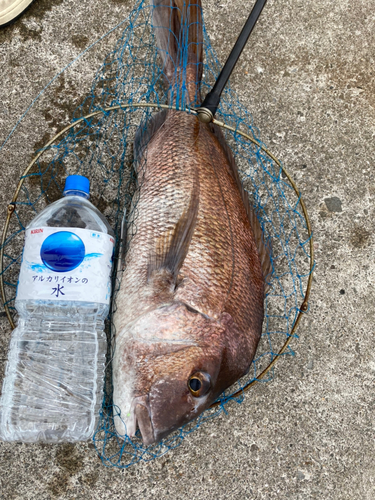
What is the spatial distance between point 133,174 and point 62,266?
0.76 metres

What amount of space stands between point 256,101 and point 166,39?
0.61 meters

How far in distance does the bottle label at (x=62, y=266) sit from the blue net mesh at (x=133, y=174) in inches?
17.8

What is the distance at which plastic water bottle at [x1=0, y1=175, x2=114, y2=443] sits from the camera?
1548 millimetres

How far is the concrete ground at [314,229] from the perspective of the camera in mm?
1866

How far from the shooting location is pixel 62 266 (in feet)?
4.95

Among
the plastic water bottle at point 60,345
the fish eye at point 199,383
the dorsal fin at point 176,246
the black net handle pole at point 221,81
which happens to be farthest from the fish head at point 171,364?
the black net handle pole at point 221,81

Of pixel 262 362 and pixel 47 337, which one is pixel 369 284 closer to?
pixel 262 362

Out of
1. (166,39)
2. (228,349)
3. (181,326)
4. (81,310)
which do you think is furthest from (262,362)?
(166,39)

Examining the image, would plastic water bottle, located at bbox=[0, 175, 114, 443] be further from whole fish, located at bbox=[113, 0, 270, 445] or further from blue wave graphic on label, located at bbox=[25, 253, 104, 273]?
whole fish, located at bbox=[113, 0, 270, 445]

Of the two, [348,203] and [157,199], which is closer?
[157,199]

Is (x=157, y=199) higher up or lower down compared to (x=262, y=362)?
higher up

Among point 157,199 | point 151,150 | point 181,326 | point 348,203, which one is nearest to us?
point 181,326

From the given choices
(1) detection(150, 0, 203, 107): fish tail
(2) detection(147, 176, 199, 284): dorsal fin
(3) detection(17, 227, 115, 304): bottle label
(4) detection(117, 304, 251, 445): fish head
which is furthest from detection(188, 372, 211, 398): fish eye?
(1) detection(150, 0, 203, 107): fish tail

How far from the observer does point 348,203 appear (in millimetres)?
2191
